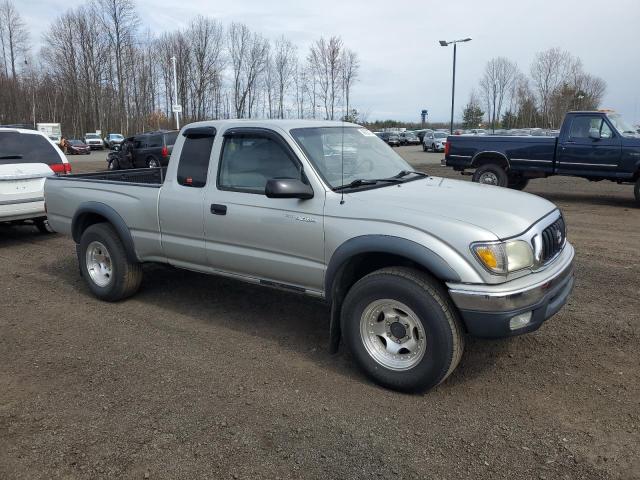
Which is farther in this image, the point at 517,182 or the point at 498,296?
the point at 517,182

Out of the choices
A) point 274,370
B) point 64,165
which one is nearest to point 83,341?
point 274,370

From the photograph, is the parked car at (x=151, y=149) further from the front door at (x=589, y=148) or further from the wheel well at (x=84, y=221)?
the wheel well at (x=84, y=221)

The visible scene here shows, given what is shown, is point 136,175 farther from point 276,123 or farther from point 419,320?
point 419,320

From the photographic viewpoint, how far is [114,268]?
5.57 meters

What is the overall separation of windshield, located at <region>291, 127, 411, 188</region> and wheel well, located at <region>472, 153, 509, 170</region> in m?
9.10

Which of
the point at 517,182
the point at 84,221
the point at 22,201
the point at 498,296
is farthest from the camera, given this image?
the point at 517,182

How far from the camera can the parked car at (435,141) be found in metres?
41.3

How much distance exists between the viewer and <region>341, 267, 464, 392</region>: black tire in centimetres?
345

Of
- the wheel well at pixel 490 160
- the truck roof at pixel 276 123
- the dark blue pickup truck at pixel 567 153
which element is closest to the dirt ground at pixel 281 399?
the truck roof at pixel 276 123

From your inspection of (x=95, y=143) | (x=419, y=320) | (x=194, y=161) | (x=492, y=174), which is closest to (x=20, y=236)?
(x=194, y=161)

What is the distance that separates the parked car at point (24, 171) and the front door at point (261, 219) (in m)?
5.07

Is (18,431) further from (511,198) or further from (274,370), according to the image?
(511,198)

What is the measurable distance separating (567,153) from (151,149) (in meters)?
16.1

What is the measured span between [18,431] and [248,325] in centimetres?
208
